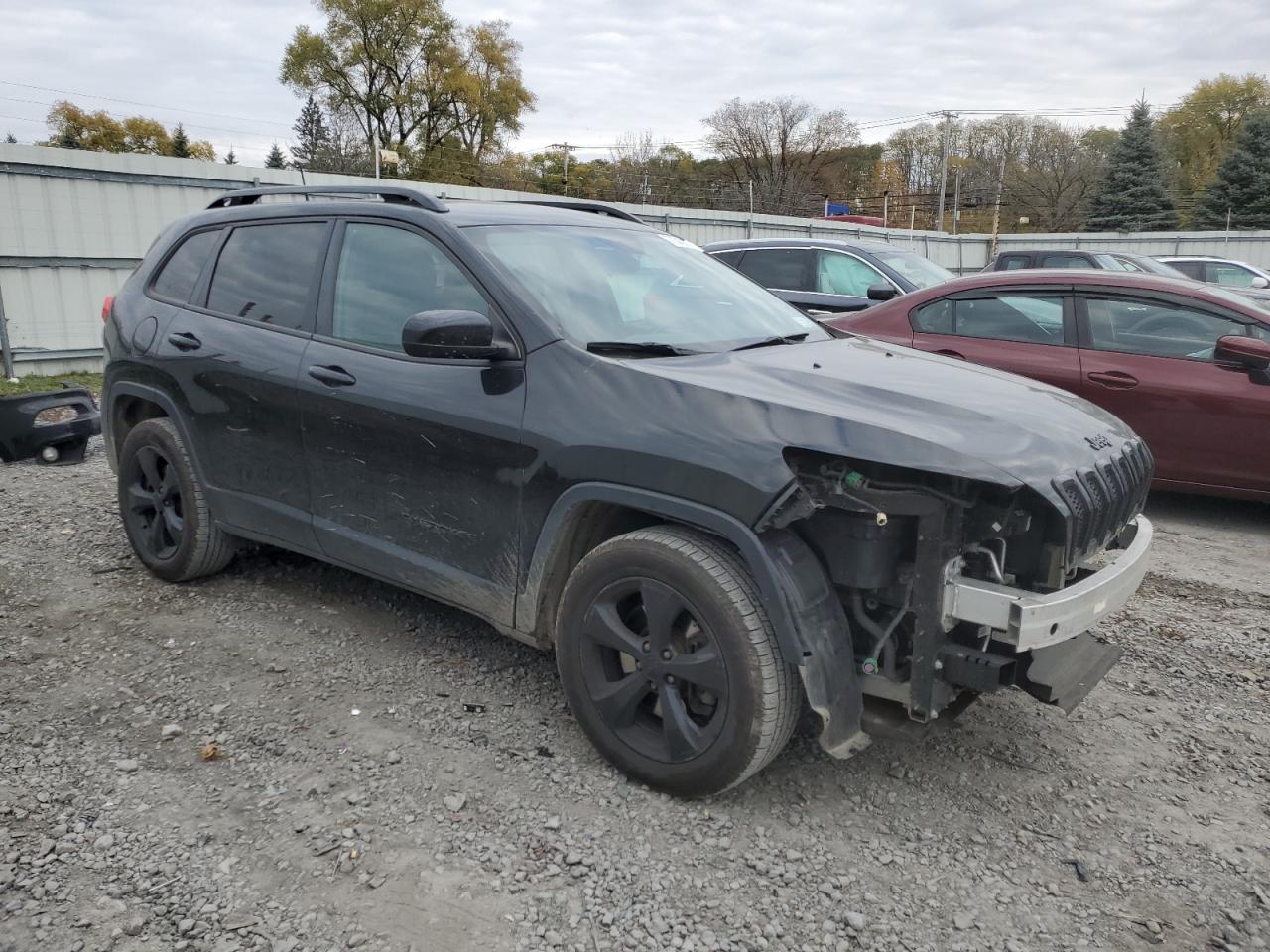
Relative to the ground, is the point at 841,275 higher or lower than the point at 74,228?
lower

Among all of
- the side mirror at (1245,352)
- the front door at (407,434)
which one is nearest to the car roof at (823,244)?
the side mirror at (1245,352)

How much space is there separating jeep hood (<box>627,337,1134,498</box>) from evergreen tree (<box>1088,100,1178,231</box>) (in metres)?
48.3

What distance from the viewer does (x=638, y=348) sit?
11.0 ft

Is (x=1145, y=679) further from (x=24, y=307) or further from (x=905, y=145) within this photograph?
(x=905, y=145)

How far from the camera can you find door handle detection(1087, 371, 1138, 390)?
20.0ft

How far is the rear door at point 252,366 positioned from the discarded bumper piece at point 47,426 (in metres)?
3.25

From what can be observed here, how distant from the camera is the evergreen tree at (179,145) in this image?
58.1m

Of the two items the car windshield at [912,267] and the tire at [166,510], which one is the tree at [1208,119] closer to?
the car windshield at [912,267]

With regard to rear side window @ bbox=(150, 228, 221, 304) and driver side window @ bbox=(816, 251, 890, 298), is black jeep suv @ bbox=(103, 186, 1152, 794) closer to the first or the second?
rear side window @ bbox=(150, 228, 221, 304)

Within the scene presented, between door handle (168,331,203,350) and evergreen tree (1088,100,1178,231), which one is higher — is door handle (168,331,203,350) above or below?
below

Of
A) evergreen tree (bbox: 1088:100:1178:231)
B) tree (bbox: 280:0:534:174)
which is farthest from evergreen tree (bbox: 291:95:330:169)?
evergreen tree (bbox: 1088:100:1178:231)

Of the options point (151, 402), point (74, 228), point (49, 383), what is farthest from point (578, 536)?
point (74, 228)

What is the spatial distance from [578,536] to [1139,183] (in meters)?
50.5

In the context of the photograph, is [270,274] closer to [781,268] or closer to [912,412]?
[912,412]
